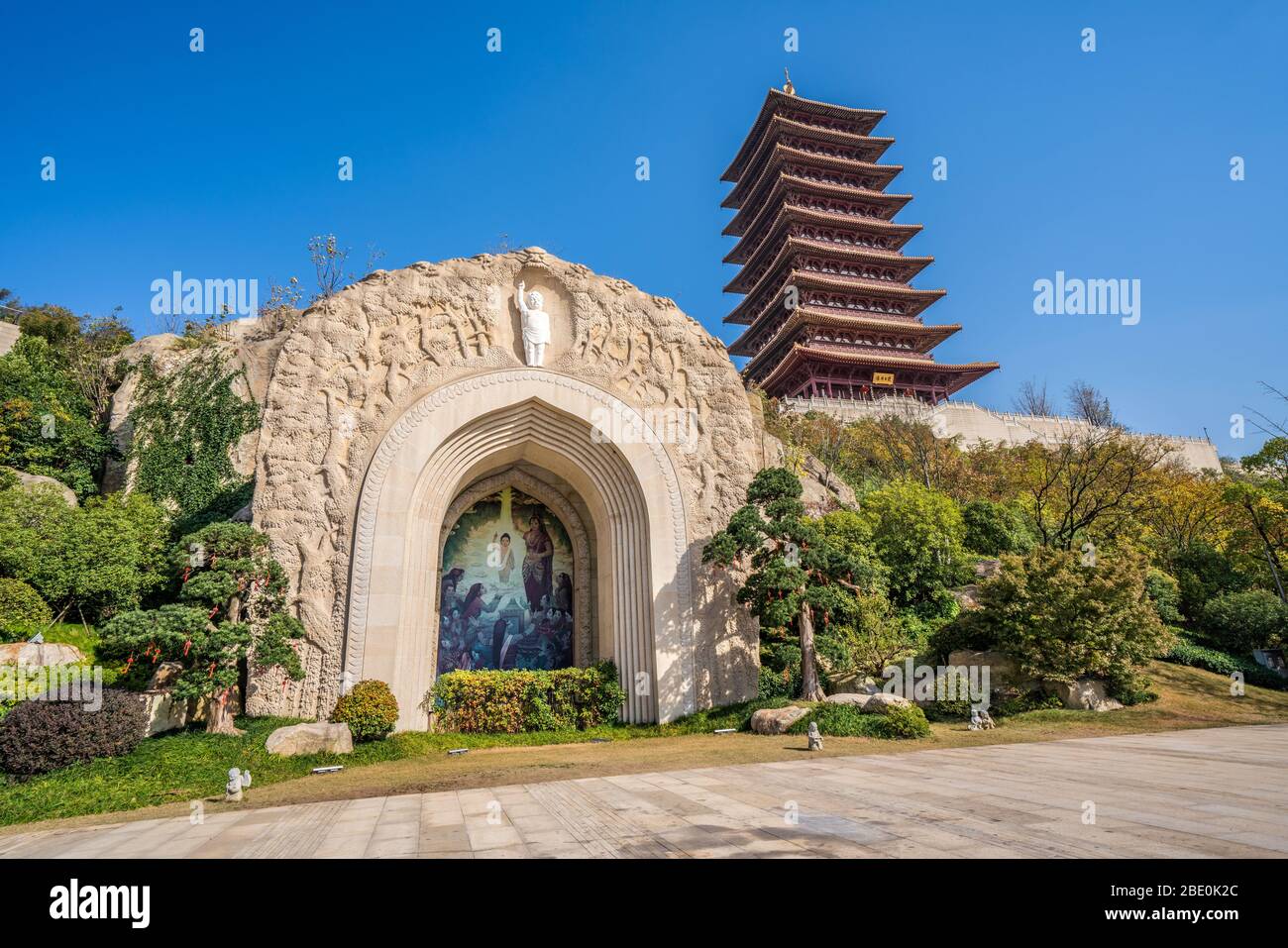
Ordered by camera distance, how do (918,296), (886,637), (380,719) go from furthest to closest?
(918,296) < (886,637) < (380,719)

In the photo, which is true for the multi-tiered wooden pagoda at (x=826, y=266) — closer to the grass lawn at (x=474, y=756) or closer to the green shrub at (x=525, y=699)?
the green shrub at (x=525, y=699)

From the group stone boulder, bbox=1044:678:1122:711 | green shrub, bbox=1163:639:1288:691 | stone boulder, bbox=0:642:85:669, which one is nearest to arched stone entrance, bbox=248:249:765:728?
stone boulder, bbox=0:642:85:669

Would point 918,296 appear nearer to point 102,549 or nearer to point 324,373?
point 324,373

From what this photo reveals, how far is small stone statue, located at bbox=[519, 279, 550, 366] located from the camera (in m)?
15.1

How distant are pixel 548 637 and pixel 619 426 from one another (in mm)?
5723

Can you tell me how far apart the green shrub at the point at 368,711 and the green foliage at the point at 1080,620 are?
40.5 ft

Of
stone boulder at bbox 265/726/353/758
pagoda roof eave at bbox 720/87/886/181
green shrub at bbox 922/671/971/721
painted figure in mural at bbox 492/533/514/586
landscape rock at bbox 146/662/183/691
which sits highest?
pagoda roof eave at bbox 720/87/886/181

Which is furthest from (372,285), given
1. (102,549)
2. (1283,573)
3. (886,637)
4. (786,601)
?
(1283,573)

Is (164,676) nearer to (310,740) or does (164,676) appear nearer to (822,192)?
(310,740)

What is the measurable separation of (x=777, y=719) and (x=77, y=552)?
14.4m

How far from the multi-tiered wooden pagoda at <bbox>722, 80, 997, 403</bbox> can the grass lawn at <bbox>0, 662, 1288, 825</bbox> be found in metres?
27.2

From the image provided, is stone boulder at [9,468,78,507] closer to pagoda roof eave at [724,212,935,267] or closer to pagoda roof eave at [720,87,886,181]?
pagoda roof eave at [724,212,935,267]

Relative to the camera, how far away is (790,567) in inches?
501
